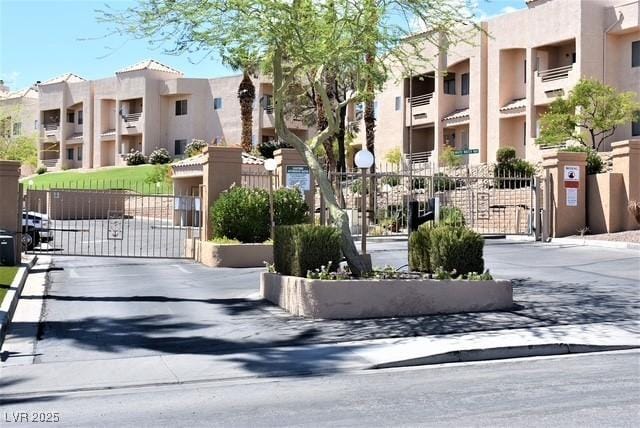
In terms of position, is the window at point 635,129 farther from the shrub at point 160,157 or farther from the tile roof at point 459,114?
the shrub at point 160,157

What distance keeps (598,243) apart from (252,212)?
33.6ft

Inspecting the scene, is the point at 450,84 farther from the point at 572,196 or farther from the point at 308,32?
the point at 308,32

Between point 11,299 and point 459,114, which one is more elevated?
point 459,114

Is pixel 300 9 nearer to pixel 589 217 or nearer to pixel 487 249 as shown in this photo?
pixel 487 249

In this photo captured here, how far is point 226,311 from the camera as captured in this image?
12.9m

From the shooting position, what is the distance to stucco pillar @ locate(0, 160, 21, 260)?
18750 mm

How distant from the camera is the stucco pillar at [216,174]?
20453mm

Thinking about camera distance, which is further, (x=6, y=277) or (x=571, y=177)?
(x=571, y=177)

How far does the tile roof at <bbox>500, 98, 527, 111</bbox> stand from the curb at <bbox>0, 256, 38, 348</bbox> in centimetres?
3158

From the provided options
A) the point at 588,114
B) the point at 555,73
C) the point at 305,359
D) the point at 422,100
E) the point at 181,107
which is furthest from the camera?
the point at 181,107

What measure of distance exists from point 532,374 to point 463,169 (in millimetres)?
33360

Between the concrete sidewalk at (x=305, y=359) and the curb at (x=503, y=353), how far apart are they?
1cm

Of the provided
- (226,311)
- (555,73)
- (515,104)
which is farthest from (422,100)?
(226,311)

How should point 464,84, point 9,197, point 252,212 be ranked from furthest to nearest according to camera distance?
point 464,84, point 252,212, point 9,197
